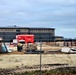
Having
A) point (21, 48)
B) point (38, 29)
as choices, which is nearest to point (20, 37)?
point (21, 48)

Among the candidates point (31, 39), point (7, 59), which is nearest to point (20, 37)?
point (31, 39)

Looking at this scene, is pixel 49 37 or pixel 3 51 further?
pixel 49 37

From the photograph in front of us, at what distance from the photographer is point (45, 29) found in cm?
13438

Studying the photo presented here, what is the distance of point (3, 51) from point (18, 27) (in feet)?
312

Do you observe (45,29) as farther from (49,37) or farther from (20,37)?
(20,37)

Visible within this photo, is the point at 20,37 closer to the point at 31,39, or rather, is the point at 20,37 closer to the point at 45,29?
the point at 31,39

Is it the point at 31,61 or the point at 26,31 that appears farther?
the point at 26,31

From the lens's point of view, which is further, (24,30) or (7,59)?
(24,30)

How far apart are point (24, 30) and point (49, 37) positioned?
19.9m

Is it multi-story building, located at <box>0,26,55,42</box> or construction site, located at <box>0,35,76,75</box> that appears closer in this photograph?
construction site, located at <box>0,35,76,75</box>

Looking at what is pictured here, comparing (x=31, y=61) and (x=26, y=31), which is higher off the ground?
(x=26, y=31)

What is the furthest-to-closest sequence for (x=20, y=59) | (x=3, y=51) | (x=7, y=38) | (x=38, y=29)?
(x=38, y=29) < (x=7, y=38) < (x=3, y=51) < (x=20, y=59)

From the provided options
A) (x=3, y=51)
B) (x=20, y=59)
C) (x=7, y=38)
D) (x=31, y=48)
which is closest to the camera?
(x=20, y=59)

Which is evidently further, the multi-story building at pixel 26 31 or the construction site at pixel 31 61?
the multi-story building at pixel 26 31
